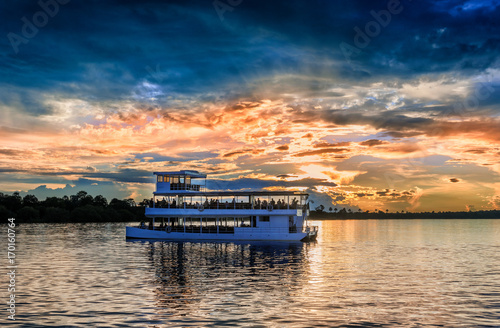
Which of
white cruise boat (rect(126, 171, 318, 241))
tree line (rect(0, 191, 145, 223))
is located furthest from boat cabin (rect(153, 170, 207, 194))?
tree line (rect(0, 191, 145, 223))

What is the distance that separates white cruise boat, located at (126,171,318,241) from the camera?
62.0 metres

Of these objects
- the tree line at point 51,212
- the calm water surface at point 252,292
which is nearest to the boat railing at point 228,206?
the calm water surface at point 252,292

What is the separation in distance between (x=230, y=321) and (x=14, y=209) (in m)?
164

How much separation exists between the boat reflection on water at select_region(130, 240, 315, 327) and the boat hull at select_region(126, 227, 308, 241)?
7235 millimetres

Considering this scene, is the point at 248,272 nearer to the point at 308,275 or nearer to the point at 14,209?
the point at 308,275

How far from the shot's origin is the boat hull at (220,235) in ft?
203

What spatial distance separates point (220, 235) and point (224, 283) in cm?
3369

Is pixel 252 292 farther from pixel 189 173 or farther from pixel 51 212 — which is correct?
pixel 51 212

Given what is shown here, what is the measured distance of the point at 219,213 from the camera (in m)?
63.7

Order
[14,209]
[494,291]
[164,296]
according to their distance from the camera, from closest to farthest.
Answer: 1. [164,296]
2. [494,291]
3. [14,209]

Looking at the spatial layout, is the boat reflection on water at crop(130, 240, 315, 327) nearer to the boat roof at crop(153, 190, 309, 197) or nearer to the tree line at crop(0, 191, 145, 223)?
the boat roof at crop(153, 190, 309, 197)

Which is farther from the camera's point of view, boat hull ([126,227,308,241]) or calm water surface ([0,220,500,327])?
boat hull ([126,227,308,241])

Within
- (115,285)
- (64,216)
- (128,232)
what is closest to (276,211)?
(128,232)

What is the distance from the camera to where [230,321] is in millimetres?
20703
